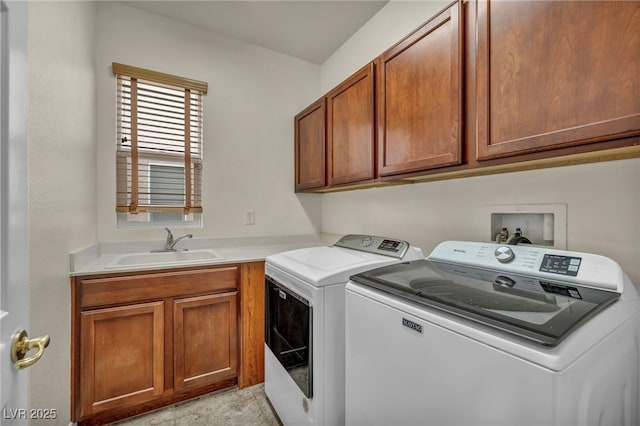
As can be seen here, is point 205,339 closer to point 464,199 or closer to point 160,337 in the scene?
point 160,337

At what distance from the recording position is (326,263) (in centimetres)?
139

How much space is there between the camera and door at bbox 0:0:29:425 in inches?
22.7

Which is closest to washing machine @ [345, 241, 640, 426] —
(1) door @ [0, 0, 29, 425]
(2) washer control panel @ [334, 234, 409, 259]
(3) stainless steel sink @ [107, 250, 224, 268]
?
(2) washer control panel @ [334, 234, 409, 259]

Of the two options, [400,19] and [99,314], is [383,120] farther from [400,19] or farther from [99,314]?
[99,314]

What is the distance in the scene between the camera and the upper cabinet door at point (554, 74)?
0.76m

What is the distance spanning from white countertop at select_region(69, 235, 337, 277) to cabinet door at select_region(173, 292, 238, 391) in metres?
0.25

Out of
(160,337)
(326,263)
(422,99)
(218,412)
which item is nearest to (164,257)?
(160,337)

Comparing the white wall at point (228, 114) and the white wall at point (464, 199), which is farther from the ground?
the white wall at point (228, 114)

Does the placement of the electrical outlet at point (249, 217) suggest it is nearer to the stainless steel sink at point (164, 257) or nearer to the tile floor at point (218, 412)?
the stainless steel sink at point (164, 257)

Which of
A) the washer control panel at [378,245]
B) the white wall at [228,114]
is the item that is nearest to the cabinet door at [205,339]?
the white wall at [228,114]

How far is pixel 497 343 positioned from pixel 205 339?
5.52ft

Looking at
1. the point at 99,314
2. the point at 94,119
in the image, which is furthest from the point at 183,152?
the point at 99,314

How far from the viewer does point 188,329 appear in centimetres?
173

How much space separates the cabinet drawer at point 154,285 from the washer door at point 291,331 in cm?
35
